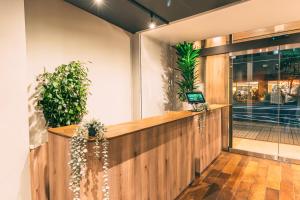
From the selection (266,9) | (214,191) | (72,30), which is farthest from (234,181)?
(72,30)

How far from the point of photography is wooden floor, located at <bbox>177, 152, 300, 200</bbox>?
2.81m

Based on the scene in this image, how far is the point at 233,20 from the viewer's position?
11.1 feet

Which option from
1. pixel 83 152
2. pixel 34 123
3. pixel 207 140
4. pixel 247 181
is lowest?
pixel 247 181

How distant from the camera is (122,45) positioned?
3.99m

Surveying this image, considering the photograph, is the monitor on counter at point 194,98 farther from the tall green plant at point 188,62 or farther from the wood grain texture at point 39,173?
the wood grain texture at point 39,173

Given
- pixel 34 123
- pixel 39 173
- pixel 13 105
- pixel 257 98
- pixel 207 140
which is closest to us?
pixel 13 105

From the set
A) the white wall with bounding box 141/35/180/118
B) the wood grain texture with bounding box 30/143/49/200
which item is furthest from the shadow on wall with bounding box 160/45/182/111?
the wood grain texture with bounding box 30/143/49/200

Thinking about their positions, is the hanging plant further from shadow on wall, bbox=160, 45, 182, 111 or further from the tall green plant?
shadow on wall, bbox=160, 45, 182, 111

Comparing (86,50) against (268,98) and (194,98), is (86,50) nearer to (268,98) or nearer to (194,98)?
(194,98)

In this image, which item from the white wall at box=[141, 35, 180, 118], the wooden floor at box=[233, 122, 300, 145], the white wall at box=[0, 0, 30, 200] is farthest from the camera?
the wooden floor at box=[233, 122, 300, 145]

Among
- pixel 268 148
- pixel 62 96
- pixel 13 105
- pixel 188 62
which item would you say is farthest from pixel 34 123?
pixel 268 148

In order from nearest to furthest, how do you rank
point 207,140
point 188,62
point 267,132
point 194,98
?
1. point 194,98
2. point 207,140
3. point 188,62
4. point 267,132

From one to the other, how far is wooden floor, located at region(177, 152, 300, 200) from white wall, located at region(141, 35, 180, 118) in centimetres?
180

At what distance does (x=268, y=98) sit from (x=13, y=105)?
18.0 ft
